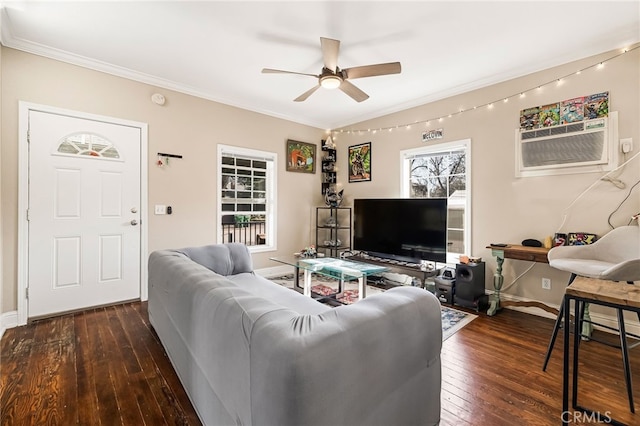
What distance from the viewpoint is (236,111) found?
4293 millimetres

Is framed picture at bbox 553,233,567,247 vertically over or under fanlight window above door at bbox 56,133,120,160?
under

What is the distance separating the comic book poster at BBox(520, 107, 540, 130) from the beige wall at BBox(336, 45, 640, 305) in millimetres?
60

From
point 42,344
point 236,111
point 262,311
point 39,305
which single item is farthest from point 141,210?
point 262,311

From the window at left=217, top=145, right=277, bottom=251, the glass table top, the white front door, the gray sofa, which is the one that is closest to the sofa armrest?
the gray sofa

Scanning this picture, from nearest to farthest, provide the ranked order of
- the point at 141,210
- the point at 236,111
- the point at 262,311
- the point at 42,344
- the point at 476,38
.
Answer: the point at 262,311, the point at 42,344, the point at 476,38, the point at 141,210, the point at 236,111

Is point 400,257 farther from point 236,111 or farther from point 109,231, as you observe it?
point 109,231

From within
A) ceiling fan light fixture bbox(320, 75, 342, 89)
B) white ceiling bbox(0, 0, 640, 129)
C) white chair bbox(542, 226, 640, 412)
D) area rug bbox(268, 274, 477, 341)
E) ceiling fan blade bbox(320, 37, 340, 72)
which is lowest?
area rug bbox(268, 274, 477, 341)

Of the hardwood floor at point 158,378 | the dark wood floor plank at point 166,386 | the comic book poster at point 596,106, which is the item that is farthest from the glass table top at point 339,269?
the comic book poster at point 596,106

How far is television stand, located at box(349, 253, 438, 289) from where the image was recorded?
3.46 meters

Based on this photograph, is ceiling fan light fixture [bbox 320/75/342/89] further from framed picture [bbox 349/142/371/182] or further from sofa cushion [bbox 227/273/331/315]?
framed picture [bbox 349/142/371/182]

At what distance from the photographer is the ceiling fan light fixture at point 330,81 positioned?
8.68ft

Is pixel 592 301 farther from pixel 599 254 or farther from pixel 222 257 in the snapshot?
pixel 222 257

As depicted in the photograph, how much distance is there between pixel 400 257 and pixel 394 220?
52cm

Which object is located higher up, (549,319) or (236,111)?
(236,111)
